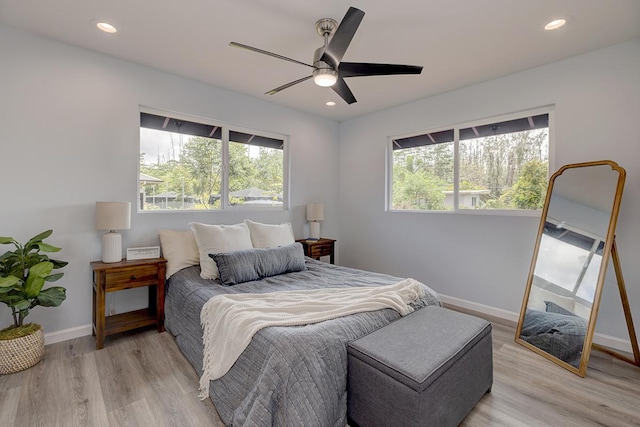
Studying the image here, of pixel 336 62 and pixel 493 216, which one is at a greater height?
pixel 336 62

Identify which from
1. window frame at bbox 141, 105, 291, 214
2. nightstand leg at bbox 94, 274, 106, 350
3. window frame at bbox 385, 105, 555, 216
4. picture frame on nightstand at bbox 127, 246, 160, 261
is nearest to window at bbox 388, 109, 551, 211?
window frame at bbox 385, 105, 555, 216

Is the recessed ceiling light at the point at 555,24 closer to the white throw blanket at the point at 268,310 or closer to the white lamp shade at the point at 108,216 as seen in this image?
the white throw blanket at the point at 268,310

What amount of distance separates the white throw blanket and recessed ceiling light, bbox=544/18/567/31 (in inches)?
89.6

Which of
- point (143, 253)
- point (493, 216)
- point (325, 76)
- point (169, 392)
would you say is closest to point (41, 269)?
point (143, 253)

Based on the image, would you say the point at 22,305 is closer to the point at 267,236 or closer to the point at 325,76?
the point at 267,236

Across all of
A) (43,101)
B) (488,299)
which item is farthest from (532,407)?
(43,101)

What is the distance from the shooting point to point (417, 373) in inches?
56.1

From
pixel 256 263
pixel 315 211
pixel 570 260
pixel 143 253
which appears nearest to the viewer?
pixel 570 260

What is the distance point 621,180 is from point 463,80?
1.76 meters

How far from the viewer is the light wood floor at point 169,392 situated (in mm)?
1745

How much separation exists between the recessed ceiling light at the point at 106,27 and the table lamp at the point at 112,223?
142 centimetres

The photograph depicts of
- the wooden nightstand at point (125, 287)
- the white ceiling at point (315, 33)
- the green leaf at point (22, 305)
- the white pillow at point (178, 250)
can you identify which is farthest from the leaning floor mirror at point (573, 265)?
Answer: the green leaf at point (22, 305)

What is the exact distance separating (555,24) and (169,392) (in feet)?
12.7

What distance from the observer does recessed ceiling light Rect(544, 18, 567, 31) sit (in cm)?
224
